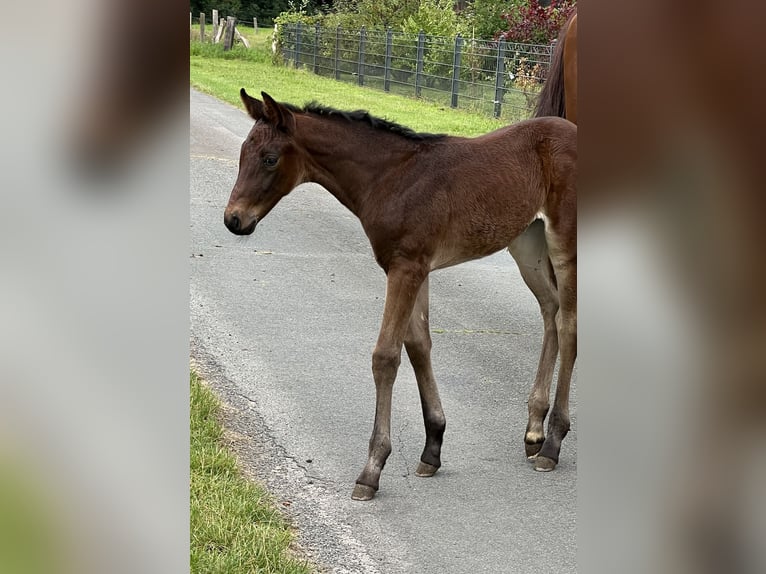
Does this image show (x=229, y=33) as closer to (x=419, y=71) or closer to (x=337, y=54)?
(x=337, y=54)

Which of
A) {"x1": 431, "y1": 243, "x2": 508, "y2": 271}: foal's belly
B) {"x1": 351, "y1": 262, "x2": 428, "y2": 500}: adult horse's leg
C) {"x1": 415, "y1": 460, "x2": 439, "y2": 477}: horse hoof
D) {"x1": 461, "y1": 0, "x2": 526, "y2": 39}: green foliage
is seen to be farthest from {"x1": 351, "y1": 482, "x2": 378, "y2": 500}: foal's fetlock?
{"x1": 461, "y1": 0, "x2": 526, "y2": 39}: green foliage

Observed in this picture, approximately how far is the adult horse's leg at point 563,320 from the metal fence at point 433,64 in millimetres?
11612

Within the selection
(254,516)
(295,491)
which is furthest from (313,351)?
(254,516)

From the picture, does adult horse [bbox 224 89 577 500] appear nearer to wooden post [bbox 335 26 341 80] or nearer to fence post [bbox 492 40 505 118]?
fence post [bbox 492 40 505 118]

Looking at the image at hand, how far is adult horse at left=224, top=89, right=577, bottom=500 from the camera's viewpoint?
13.9 feet

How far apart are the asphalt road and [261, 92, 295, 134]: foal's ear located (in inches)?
61.2

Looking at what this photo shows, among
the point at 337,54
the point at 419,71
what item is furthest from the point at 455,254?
the point at 337,54

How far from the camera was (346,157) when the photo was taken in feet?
14.3

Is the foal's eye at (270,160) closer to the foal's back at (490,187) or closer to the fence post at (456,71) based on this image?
the foal's back at (490,187)

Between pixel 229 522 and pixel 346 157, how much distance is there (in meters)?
1.62
